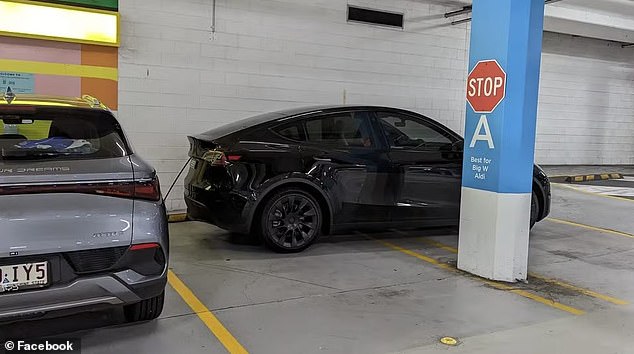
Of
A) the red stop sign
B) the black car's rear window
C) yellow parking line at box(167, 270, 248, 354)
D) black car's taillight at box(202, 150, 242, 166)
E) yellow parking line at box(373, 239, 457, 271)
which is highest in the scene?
the red stop sign

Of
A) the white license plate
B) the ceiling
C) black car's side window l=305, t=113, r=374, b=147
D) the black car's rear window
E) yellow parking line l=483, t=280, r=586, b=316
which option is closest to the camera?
the white license plate

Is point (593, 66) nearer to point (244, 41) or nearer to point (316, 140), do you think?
point (244, 41)

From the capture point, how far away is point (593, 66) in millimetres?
12398

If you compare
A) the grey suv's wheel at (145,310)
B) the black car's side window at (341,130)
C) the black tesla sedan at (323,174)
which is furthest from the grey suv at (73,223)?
the black car's side window at (341,130)

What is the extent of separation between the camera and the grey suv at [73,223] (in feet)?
8.46

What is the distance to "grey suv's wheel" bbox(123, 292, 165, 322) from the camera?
11.1ft

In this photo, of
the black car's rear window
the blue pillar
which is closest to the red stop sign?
the blue pillar

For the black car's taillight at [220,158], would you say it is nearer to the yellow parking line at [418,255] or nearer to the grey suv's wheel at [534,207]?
the yellow parking line at [418,255]

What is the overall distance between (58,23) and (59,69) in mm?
525

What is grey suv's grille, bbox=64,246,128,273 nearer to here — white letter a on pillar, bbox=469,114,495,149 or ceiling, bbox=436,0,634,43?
white letter a on pillar, bbox=469,114,495,149

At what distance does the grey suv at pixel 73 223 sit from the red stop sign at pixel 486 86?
2.86 metres

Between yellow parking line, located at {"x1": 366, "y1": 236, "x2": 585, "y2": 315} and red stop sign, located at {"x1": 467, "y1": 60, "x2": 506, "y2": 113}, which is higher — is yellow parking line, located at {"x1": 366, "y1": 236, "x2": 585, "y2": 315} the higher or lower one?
the lower one

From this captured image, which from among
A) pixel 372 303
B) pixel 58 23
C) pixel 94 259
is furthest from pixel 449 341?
pixel 58 23

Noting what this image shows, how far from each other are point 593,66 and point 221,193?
10592mm
